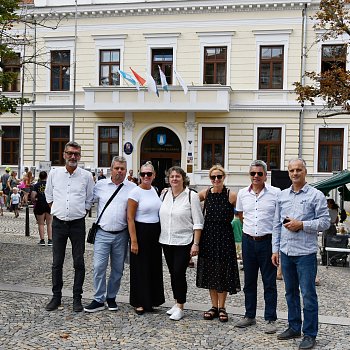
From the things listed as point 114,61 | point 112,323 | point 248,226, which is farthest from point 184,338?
point 114,61

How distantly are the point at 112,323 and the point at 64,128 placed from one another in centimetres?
2170

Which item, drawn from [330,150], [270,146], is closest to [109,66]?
[270,146]

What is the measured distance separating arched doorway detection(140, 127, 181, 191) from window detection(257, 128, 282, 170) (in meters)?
4.37

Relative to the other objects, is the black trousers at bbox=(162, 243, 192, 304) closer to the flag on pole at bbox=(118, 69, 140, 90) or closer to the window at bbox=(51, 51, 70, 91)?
the flag on pole at bbox=(118, 69, 140, 90)

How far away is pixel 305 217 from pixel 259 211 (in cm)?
65

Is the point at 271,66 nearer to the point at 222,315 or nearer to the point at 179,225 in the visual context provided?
the point at 179,225

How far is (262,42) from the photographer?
23781mm

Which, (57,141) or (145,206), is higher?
(57,141)

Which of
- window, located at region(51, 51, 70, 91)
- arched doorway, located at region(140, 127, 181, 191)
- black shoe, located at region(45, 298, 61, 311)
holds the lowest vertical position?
black shoe, located at region(45, 298, 61, 311)

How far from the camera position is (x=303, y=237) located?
4.93 m

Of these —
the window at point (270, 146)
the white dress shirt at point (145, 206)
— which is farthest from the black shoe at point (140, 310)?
the window at point (270, 146)

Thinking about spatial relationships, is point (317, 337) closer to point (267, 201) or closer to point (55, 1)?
point (267, 201)

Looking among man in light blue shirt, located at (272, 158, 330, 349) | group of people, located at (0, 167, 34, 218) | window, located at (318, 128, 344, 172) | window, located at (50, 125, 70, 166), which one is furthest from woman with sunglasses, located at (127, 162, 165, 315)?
window, located at (50, 125, 70, 166)

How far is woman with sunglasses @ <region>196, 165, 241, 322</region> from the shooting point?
18.3 feet
